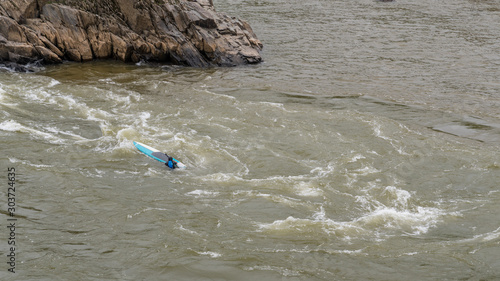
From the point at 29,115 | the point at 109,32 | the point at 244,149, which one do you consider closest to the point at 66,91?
the point at 29,115

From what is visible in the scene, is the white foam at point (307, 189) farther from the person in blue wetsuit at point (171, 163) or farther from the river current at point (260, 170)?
the person in blue wetsuit at point (171, 163)

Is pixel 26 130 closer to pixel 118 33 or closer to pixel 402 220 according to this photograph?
pixel 118 33

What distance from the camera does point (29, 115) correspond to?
22.2 m

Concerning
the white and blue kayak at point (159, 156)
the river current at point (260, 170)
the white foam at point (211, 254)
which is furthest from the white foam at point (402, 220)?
the white and blue kayak at point (159, 156)

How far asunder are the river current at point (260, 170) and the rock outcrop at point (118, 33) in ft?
3.29

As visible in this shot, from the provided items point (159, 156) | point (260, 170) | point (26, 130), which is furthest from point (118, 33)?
point (260, 170)

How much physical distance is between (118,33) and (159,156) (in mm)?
14656

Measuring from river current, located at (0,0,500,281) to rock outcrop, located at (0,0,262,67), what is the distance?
100 centimetres

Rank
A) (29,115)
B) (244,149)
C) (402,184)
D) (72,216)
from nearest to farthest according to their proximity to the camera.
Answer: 1. (72,216)
2. (402,184)
3. (244,149)
4. (29,115)

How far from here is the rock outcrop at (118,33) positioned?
28.7 m

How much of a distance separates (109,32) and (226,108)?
1045cm

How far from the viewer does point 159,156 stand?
60.7 ft

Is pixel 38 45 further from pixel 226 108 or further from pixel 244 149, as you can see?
pixel 244 149

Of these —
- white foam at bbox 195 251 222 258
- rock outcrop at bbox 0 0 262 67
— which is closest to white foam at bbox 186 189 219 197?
white foam at bbox 195 251 222 258
